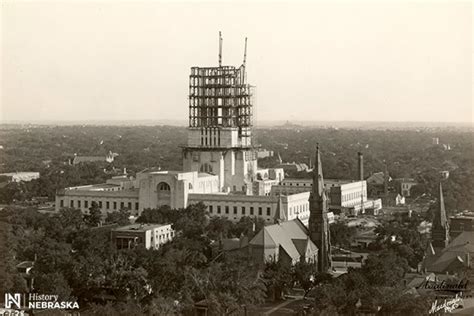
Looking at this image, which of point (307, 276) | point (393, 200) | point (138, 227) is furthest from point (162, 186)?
point (307, 276)

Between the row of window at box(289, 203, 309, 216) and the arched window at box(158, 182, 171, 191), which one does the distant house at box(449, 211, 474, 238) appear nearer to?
the row of window at box(289, 203, 309, 216)

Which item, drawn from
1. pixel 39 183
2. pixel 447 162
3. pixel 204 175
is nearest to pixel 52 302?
pixel 204 175

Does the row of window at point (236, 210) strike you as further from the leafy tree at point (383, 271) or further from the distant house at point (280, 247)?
the leafy tree at point (383, 271)

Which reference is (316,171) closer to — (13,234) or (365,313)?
(365,313)

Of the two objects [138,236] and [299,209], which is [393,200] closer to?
[299,209]

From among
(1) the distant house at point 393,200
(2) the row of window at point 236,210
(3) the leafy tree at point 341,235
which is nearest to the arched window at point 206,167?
Result: (2) the row of window at point 236,210
